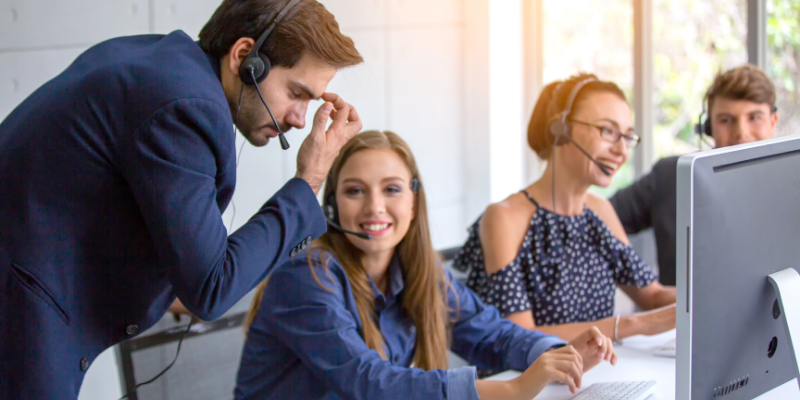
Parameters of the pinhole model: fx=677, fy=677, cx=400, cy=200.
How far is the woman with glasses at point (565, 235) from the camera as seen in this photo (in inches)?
68.8

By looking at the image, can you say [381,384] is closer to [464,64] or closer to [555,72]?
[464,64]

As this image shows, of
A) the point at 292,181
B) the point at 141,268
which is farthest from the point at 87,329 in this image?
the point at 292,181

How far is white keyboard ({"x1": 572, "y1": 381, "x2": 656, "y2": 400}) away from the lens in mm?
1174

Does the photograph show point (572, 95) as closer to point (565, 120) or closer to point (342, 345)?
point (565, 120)

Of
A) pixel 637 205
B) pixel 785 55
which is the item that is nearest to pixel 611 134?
pixel 637 205

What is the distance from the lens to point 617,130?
1.84 m

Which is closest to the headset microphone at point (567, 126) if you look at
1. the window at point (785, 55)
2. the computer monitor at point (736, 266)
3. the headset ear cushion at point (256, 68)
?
the computer monitor at point (736, 266)

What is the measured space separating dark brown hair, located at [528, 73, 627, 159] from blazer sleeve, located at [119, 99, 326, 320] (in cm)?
115

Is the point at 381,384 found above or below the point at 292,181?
below

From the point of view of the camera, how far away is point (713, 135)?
7.25 feet

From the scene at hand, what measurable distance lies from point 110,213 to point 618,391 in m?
0.89

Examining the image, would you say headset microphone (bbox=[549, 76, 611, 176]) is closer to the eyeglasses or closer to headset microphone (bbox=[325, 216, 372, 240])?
the eyeglasses

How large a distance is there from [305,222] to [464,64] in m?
2.61

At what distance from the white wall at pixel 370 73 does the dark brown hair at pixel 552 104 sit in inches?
23.3
